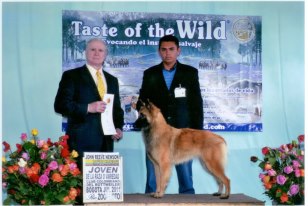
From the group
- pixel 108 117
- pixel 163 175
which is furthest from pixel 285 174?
pixel 108 117

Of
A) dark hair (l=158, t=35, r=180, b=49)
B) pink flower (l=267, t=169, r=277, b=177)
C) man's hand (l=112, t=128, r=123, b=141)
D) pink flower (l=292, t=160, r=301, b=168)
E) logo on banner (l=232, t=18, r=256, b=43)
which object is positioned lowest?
pink flower (l=267, t=169, r=277, b=177)

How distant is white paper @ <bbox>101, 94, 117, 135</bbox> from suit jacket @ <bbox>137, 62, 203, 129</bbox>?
0.28 meters

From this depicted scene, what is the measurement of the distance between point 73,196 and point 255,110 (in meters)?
2.07

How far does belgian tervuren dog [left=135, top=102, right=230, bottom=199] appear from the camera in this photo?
15.5 ft

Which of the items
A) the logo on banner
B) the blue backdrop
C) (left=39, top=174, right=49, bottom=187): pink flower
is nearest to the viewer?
(left=39, top=174, right=49, bottom=187): pink flower

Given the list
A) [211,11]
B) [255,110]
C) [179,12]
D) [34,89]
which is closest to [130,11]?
[179,12]

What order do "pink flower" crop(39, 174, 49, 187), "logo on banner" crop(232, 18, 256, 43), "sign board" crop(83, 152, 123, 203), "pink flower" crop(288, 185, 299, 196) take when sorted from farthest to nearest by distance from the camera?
1. "logo on banner" crop(232, 18, 256, 43)
2. "pink flower" crop(288, 185, 299, 196)
3. "sign board" crop(83, 152, 123, 203)
4. "pink flower" crop(39, 174, 49, 187)

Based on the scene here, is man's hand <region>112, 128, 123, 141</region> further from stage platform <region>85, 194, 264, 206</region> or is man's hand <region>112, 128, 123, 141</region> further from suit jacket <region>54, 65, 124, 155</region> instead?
Answer: stage platform <region>85, 194, 264, 206</region>

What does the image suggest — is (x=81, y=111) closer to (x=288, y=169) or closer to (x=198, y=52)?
(x=198, y=52)

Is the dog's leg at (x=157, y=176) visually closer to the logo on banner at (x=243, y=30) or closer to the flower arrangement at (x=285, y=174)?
the flower arrangement at (x=285, y=174)

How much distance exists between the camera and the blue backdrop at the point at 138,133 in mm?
4910

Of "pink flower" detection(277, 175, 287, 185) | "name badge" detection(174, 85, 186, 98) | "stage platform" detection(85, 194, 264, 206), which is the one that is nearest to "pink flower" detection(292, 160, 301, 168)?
"pink flower" detection(277, 175, 287, 185)

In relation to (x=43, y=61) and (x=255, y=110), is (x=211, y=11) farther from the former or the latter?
(x=43, y=61)

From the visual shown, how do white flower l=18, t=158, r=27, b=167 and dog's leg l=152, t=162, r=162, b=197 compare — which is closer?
white flower l=18, t=158, r=27, b=167
